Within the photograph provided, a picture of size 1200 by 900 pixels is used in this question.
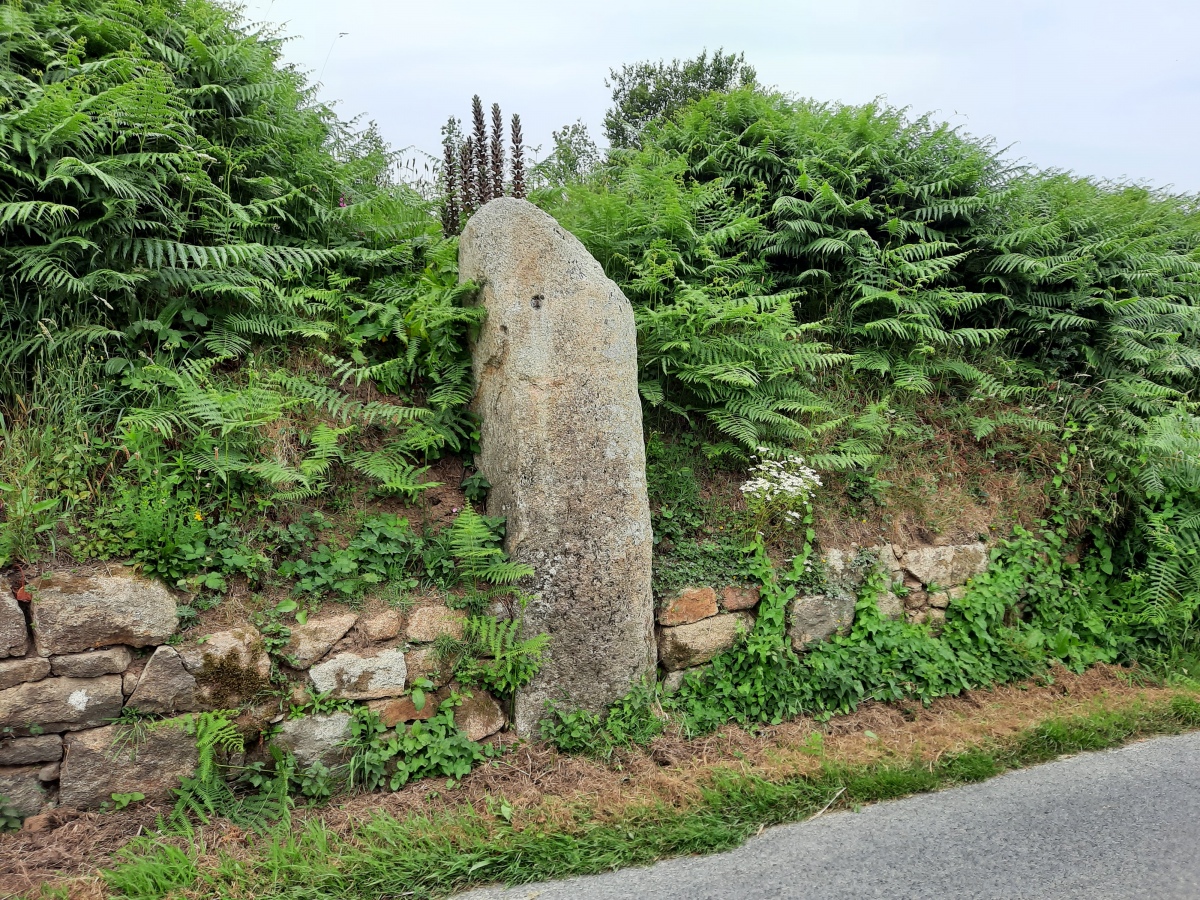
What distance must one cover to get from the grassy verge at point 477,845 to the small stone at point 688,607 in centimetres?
98

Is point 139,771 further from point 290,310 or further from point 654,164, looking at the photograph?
point 654,164

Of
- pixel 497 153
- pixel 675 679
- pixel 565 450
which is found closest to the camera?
pixel 565 450

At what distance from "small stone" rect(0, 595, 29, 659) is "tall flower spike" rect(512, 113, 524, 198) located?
175 inches

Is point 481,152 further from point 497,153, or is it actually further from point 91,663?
point 91,663

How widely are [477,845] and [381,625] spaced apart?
1.28m

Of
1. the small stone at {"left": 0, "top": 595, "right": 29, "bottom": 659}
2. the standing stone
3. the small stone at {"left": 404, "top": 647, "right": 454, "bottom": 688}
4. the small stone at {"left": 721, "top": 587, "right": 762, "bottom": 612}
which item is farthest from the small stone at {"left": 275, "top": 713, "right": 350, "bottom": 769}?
the small stone at {"left": 721, "top": 587, "right": 762, "bottom": 612}

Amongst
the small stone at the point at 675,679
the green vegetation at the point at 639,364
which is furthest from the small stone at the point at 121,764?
the small stone at the point at 675,679

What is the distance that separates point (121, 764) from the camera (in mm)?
3322

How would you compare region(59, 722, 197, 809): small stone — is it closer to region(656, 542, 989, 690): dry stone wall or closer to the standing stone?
the standing stone

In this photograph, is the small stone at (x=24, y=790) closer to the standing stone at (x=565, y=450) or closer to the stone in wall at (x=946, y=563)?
the standing stone at (x=565, y=450)

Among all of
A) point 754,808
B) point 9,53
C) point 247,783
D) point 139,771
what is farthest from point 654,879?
point 9,53

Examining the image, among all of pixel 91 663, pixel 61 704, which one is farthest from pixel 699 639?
pixel 61 704

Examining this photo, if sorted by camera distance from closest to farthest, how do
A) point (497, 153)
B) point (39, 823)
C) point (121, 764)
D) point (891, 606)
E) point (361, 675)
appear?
point (39, 823) < point (121, 764) < point (361, 675) < point (891, 606) < point (497, 153)

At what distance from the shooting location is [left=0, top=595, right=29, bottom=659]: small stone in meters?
3.22
